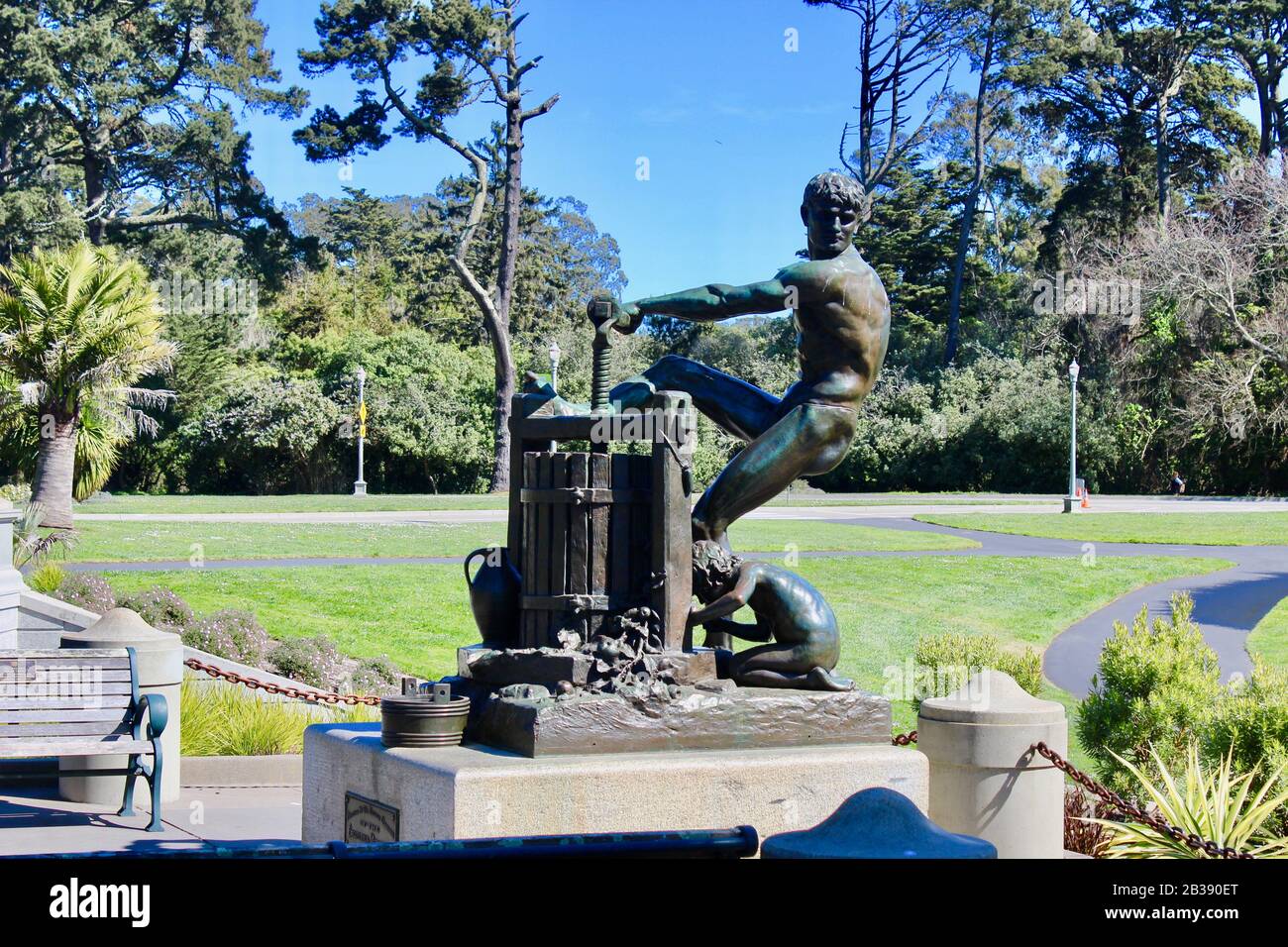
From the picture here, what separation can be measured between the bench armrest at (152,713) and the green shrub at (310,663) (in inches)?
133

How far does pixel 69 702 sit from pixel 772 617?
15.7 ft

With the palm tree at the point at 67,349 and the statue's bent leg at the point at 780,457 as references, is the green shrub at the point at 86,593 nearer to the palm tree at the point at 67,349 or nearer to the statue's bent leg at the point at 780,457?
the palm tree at the point at 67,349

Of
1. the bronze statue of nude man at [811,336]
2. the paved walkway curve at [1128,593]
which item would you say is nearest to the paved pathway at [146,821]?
the bronze statue of nude man at [811,336]

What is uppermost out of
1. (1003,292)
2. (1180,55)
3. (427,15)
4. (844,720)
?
(1180,55)

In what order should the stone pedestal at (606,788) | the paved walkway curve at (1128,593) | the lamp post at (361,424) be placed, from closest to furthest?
the stone pedestal at (606,788) → the paved walkway curve at (1128,593) → the lamp post at (361,424)

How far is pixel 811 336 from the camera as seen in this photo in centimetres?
639

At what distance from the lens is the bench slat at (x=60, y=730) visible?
8.23 metres

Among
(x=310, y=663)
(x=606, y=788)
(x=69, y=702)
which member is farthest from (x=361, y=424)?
(x=606, y=788)

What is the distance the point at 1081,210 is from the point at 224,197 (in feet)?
97.3

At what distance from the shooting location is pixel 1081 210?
49312 mm

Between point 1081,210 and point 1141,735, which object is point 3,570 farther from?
point 1081,210

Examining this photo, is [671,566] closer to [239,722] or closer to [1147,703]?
[1147,703]

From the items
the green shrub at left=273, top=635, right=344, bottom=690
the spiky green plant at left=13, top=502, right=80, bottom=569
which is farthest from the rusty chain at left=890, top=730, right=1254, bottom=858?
the spiky green plant at left=13, top=502, right=80, bottom=569
